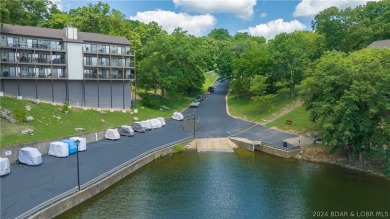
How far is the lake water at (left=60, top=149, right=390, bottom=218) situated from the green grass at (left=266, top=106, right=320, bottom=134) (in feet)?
32.9

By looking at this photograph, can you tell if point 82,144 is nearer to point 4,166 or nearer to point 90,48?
point 4,166

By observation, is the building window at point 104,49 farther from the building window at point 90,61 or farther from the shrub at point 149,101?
the shrub at point 149,101

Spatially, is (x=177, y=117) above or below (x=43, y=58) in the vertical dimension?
below

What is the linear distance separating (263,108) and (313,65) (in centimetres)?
1286

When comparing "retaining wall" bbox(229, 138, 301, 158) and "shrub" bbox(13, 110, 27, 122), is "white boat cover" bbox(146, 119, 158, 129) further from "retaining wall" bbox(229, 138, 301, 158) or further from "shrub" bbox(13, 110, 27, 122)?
"shrub" bbox(13, 110, 27, 122)

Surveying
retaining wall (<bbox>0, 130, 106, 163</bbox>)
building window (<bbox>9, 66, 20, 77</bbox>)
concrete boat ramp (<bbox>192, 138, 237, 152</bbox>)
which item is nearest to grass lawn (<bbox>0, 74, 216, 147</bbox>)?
retaining wall (<bbox>0, 130, 106, 163</bbox>)

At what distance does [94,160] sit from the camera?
109 feet

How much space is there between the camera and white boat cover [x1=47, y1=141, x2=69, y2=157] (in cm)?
3375

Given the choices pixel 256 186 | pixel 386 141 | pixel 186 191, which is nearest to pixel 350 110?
pixel 386 141

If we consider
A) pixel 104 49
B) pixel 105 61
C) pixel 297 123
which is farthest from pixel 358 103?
pixel 104 49

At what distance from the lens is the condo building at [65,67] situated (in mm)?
47125

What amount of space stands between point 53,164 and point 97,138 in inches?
395

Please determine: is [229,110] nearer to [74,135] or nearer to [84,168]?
[74,135]

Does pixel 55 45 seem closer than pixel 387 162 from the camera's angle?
No
